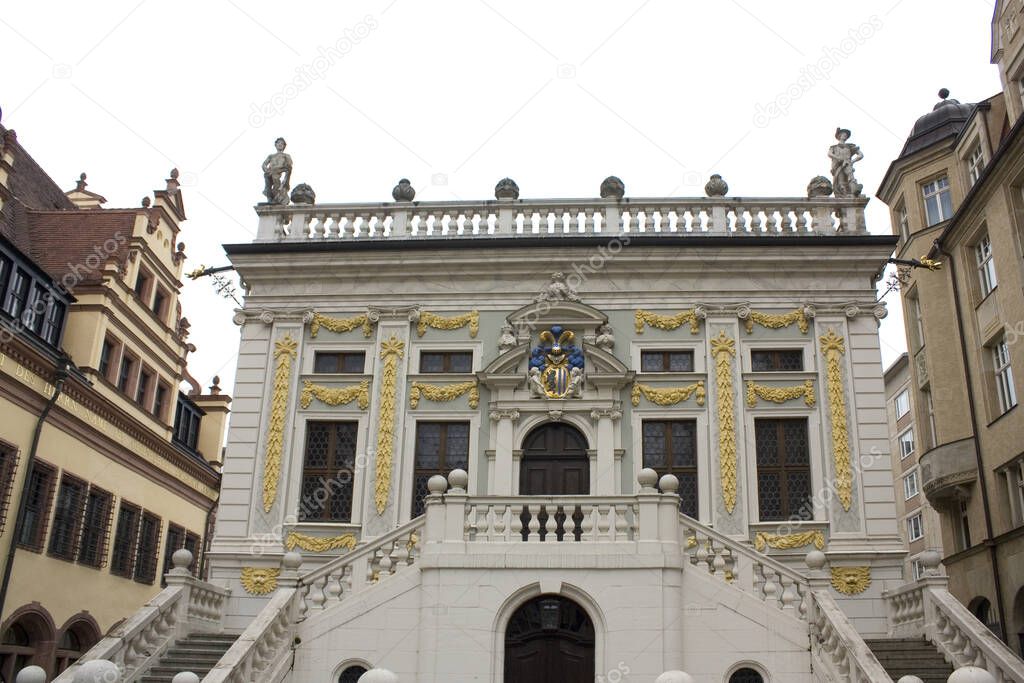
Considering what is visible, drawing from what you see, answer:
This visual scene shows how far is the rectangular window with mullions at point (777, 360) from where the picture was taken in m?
19.9

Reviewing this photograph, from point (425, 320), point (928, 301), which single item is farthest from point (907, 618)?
point (928, 301)

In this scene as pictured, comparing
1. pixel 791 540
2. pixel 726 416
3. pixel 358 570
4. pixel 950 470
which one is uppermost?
pixel 950 470

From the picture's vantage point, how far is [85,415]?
26.9 meters

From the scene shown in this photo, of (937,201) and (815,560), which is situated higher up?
(937,201)

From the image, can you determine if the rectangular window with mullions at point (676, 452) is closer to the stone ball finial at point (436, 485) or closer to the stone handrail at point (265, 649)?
the stone ball finial at point (436, 485)

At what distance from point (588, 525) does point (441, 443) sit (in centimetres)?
540

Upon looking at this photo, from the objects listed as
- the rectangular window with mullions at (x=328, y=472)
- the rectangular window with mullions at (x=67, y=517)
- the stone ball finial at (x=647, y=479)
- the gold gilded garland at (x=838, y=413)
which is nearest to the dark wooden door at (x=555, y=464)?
the rectangular window with mullions at (x=328, y=472)

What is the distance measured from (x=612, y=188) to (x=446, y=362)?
18.4 feet

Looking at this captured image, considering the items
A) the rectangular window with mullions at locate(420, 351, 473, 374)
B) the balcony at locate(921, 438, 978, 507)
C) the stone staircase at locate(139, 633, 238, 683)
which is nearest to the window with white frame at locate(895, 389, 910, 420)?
the balcony at locate(921, 438, 978, 507)

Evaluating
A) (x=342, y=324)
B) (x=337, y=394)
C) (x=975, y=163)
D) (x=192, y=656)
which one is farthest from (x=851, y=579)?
(x=975, y=163)

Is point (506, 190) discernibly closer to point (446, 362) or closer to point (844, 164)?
point (446, 362)

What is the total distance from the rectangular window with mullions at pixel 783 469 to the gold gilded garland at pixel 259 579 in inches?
390

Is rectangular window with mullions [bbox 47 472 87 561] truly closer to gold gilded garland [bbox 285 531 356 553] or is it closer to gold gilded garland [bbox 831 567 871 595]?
gold gilded garland [bbox 285 531 356 553]

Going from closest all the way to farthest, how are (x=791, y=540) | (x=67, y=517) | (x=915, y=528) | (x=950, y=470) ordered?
(x=791, y=540), (x=67, y=517), (x=950, y=470), (x=915, y=528)
